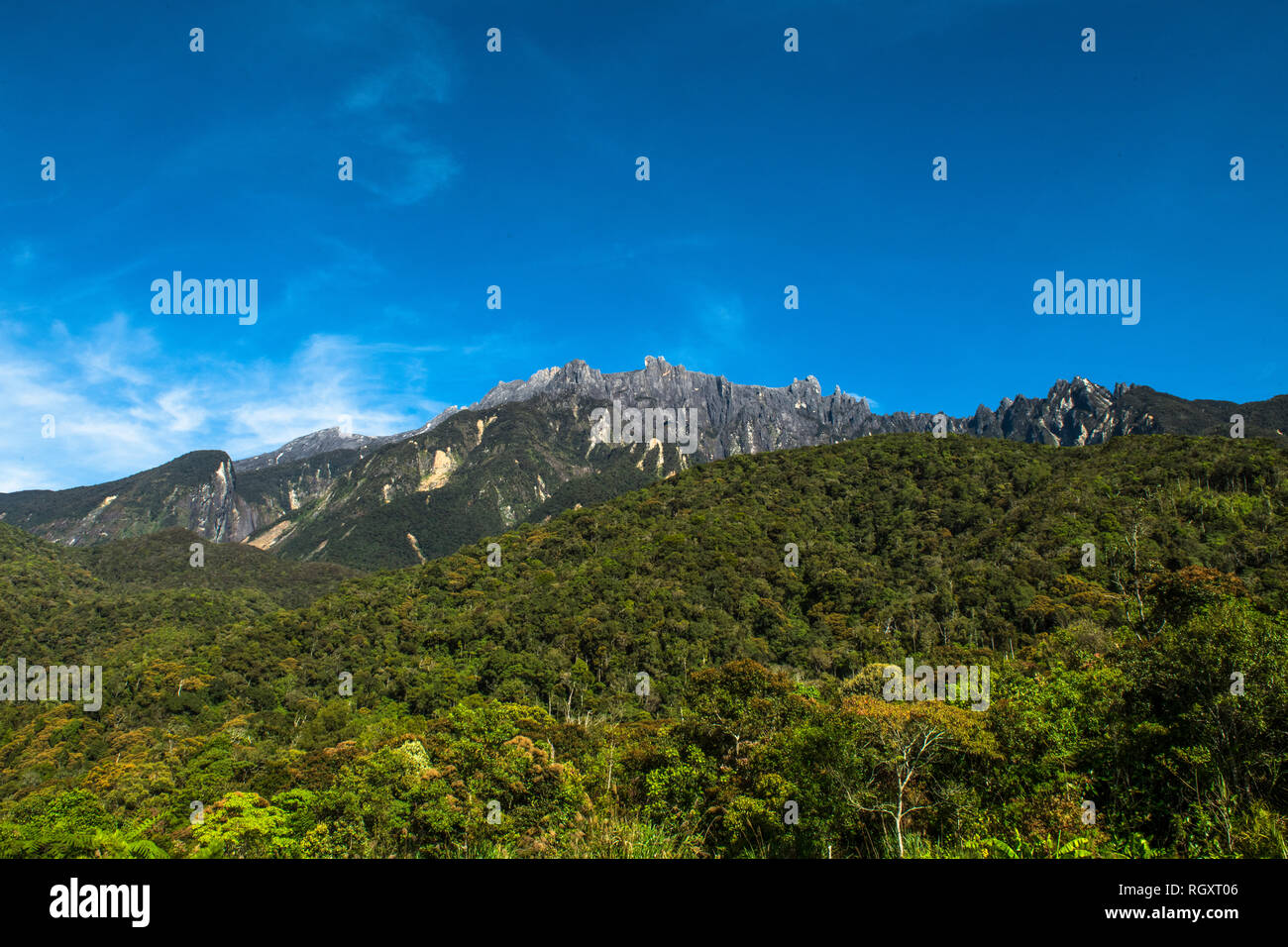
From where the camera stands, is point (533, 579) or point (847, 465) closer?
point (533, 579)

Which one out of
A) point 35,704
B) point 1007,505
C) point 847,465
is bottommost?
point 35,704

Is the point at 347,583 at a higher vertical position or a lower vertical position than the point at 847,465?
lower

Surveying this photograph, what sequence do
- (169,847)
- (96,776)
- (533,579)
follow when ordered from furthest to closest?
Answer: 1. (533,579)
2. (96,776)
3. (169,847)
